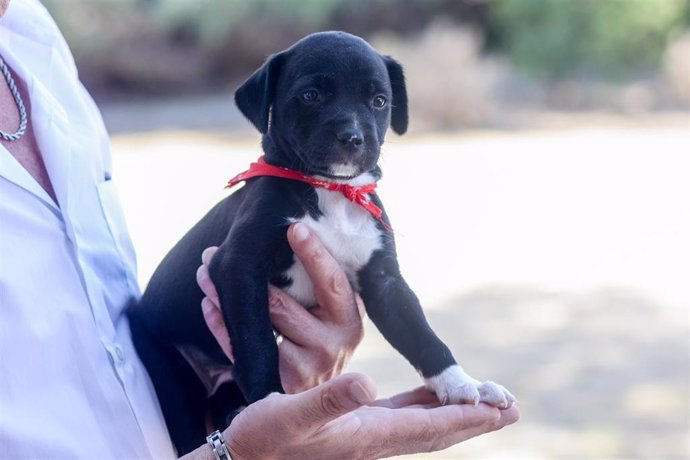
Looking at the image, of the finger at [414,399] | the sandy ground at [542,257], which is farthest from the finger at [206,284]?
the sandy ground at [542,257]

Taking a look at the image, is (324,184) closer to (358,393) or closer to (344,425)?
(344,425)

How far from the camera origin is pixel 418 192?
1084 centimetres

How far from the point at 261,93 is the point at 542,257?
6.66 m

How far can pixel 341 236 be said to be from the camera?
247cm

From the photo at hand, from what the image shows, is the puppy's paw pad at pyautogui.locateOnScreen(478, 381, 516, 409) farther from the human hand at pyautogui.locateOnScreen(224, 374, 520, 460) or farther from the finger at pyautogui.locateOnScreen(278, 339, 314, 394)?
the finger at pyautogui.locateOnScreen(278, 339, 314, 394)

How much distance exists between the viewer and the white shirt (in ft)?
6.09

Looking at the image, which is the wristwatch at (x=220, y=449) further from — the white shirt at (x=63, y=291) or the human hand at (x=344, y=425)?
the white shirt at (x=63, y=291)

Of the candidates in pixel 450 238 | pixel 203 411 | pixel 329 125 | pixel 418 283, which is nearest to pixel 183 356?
pixel 203 411

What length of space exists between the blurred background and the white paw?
3.39m

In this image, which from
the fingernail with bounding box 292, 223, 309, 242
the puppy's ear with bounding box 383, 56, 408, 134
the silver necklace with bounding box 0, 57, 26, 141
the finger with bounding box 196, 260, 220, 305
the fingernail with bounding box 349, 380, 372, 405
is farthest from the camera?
the puppy's ear with bounding box 383, 56, 408, 134

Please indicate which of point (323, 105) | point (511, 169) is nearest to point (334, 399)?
point (323, 105)

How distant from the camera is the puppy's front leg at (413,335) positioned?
7.49 feet

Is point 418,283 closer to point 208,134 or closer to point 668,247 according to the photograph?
point 668,247

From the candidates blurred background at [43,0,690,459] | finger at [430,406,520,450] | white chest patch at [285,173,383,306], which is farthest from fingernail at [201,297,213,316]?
blurred background at [43,0,690,459]
